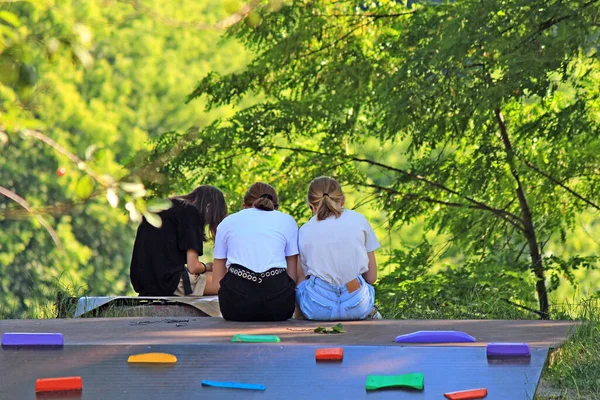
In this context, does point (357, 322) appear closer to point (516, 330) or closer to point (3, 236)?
point (516, 330)

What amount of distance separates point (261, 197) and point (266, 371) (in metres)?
2.12

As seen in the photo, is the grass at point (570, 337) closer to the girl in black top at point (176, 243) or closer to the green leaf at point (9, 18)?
the girl in black top at point (176, 243)

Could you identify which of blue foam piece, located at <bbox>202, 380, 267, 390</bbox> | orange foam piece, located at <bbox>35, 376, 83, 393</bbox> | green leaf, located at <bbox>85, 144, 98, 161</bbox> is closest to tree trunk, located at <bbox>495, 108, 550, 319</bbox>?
blue foam piece, located at <bbox>202, 380, 267, 390</bbox>

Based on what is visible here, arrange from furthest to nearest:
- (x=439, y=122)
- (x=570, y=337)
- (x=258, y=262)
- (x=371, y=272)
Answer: (x=439, y=122) < (x=371, y=272) < (x=258, y=262) < (x=570, y=337)

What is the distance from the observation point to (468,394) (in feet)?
15.0

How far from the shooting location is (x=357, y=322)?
6.85 m

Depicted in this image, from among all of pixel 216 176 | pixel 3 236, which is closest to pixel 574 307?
pixel 216 176

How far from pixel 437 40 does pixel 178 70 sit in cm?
2608

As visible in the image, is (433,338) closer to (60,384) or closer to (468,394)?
(468,394)

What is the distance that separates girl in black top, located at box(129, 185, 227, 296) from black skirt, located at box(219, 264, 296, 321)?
889 millimetres

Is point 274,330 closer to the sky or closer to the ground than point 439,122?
closer to the ground

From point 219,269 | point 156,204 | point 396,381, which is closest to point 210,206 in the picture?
point 219,269

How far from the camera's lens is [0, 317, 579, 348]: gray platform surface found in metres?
5.83

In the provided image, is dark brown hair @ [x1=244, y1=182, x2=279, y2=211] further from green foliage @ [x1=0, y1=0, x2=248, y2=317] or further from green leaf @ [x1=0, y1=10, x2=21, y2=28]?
green foliage @ [x1=0, y1=0, x2=248, y2=317]
